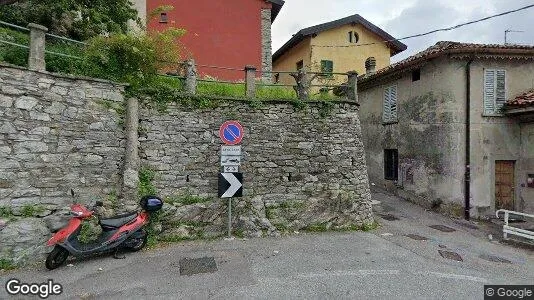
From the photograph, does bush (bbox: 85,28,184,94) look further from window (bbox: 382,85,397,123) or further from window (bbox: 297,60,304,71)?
window (bbox: 297,60,304,71)

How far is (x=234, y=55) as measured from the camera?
46.5 ft

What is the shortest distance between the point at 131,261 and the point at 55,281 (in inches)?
46.1

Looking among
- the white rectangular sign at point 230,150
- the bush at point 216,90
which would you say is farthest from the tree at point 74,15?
the white rectangular sign at point 230,150

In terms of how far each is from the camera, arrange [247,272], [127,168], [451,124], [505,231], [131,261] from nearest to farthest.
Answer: [247,272], [131,261], [127,168], [505,231], [451,124]

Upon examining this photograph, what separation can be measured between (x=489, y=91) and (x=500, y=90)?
0.42 meters

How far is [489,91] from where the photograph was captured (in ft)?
34.7

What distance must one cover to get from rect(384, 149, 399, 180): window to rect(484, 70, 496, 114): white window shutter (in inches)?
Result: 135

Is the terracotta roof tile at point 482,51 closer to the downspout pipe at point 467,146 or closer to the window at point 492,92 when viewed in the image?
the downspout pipe at point 467,146

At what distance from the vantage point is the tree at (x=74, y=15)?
8.09 metres

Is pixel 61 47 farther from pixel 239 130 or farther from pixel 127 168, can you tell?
pixel 239 130

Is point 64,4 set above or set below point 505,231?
above

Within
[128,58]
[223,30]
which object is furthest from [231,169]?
[223,30]

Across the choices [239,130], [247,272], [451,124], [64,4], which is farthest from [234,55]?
[247,272]

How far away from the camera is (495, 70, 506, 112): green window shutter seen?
10578 mm
